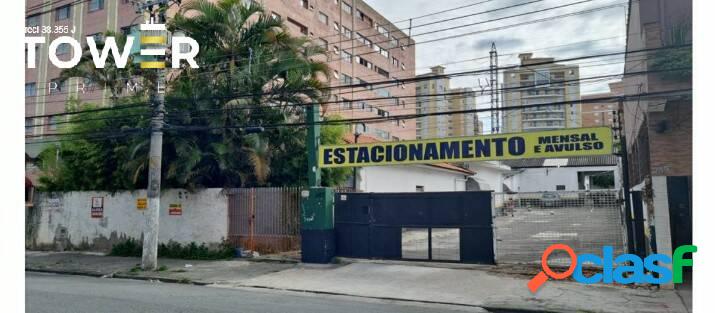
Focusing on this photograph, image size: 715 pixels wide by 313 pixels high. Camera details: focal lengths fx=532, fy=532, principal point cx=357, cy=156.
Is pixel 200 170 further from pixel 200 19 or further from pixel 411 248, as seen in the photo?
pixel 411 248

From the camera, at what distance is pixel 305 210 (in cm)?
1495

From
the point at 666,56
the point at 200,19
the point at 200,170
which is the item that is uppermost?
the point at 200,19

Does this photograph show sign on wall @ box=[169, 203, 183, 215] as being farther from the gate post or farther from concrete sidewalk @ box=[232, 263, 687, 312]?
concrete sidewalk @ box=[232, 263, 687, 312]

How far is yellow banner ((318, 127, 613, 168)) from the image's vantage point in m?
12.1

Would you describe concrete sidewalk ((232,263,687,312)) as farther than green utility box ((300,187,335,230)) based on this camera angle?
No

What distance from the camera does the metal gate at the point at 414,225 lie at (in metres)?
13.6

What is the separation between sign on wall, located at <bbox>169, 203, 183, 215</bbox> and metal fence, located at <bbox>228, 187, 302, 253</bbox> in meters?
1.95

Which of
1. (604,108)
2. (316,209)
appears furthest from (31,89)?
(604,108)

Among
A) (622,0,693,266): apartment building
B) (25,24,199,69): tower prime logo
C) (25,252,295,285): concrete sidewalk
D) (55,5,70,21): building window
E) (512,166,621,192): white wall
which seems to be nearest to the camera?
(622,0,693,266): apartment building

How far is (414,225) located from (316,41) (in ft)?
108

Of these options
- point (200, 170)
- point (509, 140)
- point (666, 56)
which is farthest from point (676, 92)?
point (200, 170)

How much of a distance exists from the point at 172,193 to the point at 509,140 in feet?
36.7

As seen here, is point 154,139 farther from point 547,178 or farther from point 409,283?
point 547,178

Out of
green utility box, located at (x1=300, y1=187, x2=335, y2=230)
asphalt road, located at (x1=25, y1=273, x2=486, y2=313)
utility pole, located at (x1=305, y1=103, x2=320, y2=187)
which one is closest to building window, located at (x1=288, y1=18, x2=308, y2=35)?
utility pole, located at (x1=305, y1=103, x2=320, y2=187)
